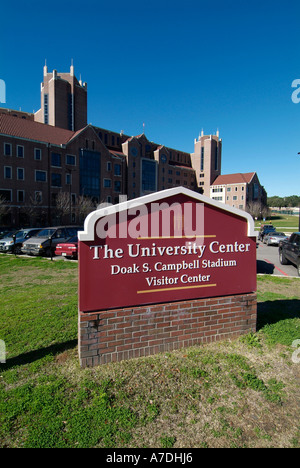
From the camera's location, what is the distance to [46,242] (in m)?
15.1

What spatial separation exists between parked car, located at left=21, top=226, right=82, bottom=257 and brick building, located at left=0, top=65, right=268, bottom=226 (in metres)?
27.1

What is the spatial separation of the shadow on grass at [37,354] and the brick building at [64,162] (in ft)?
130

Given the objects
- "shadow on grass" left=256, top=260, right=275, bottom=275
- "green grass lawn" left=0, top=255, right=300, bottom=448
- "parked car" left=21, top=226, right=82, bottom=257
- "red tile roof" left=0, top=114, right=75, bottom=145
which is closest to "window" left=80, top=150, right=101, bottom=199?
"red tile roof" left=0, top=114, right=75, bottom=145

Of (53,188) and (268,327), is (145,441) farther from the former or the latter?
(53,188)

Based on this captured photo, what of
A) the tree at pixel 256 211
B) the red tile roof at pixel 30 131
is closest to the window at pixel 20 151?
the red tile roof at pixel 30 131

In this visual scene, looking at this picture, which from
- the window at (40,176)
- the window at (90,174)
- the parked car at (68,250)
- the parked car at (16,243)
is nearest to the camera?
the parked car at (68,250)

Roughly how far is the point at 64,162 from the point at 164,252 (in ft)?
157

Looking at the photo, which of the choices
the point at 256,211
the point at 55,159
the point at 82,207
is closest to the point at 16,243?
the point at 82,207

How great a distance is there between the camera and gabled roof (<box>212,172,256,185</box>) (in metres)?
87.4

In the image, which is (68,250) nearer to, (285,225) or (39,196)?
(39,196)

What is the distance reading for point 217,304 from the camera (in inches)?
178

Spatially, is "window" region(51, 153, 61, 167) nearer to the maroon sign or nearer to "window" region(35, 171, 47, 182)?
"window" region(35, 171, 47, 182)

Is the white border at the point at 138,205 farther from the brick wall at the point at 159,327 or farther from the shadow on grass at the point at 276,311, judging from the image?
the shadow on grass at the point at 276,311

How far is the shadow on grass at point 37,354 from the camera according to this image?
381cm
